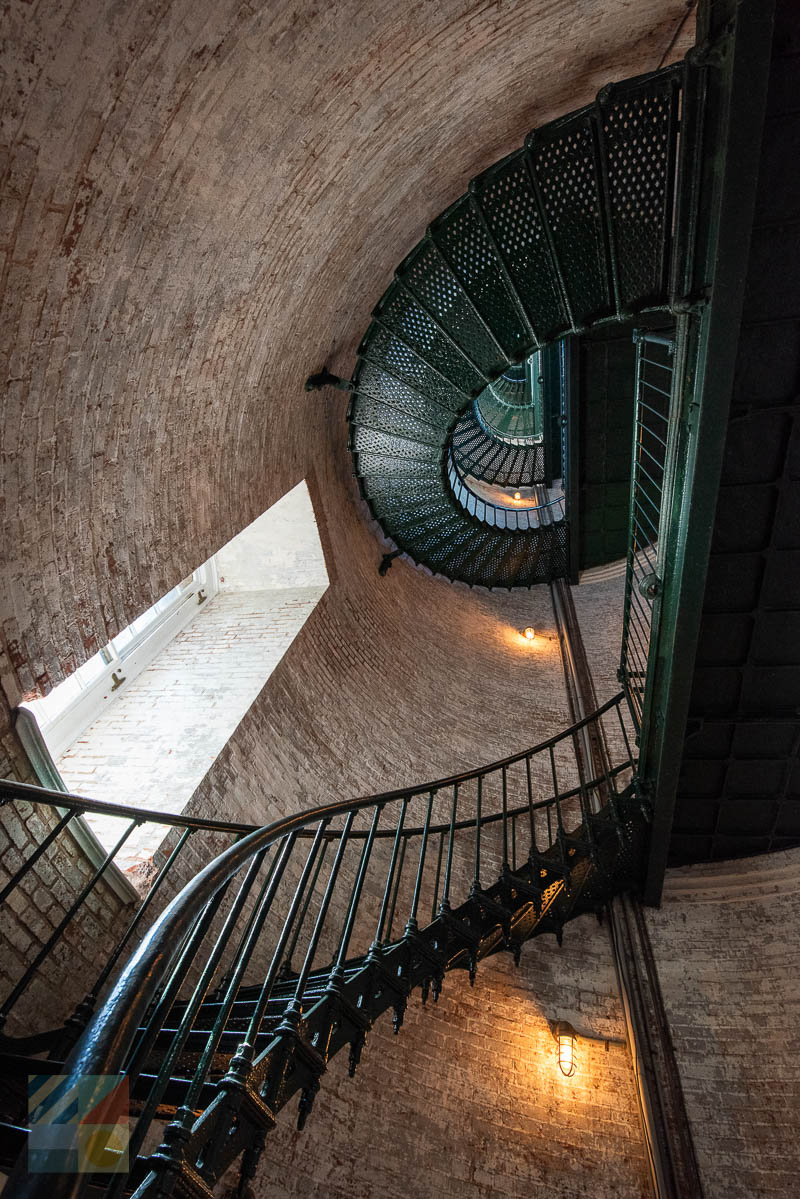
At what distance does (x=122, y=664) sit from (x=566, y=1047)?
451 cm

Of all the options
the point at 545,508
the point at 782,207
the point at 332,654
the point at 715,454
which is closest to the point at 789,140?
the point at 782,207

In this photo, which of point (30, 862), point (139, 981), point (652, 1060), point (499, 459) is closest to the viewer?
point (139, 981)

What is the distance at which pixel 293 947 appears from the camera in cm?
286

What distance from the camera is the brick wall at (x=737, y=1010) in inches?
133

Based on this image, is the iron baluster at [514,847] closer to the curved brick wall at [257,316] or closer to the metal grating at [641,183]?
the curved brick wall at [257,316]

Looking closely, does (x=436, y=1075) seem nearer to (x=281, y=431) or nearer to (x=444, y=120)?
(x=281, y=431)

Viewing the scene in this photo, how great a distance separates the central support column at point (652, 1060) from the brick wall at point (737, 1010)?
70 millimetres

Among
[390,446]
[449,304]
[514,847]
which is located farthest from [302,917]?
[390,446]

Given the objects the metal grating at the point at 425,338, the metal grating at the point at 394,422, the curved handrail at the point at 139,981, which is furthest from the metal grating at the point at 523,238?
the curved handrail at the point at 139,981

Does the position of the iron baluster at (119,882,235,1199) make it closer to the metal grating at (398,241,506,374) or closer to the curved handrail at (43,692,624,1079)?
the curved handrail at (43,692,624,1079)

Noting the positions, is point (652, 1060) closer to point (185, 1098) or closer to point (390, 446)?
point (185, 1098)

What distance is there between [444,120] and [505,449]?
8601mm

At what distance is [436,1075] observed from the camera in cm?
371

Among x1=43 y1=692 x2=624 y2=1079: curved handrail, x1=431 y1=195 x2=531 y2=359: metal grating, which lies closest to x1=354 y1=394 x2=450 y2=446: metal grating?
x1=431 y1=195 x2=531 y2=359: metal grating
